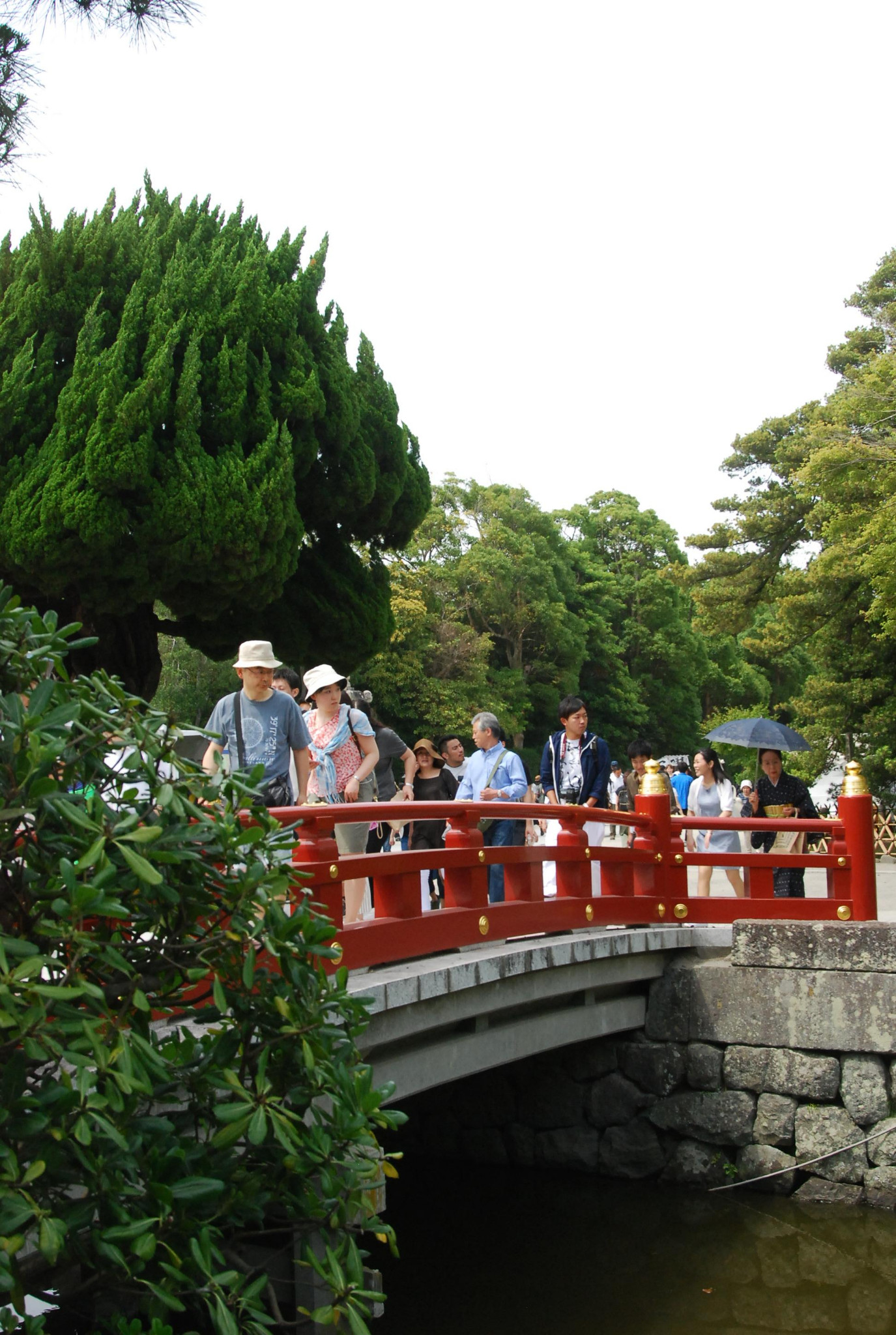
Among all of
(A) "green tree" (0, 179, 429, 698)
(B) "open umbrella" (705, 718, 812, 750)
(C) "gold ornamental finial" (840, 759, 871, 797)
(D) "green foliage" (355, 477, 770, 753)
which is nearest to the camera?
(C) "gold ornamental finial" (840, 759, 871, 797)

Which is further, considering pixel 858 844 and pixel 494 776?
pixel 494 776

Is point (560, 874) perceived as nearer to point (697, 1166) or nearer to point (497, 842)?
point (497, 842)

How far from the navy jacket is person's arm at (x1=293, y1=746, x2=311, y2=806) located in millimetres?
2547

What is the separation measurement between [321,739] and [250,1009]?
4.17 meters

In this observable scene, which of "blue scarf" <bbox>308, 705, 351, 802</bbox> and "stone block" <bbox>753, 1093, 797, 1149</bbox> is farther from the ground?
"blue scarf" <bbox>308, 705, 351, 802</bbox>

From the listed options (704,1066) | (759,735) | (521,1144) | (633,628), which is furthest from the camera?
(633,628)

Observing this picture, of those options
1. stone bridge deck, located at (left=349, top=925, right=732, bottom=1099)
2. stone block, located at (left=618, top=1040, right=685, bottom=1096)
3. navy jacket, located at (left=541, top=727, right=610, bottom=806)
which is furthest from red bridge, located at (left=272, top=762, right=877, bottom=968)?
stone block, located at (left=618, top=1040, right=685, bottom=1096)

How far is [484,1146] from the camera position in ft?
27.2

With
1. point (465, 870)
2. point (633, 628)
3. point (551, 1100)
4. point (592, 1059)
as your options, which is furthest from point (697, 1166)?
point (633, 628)

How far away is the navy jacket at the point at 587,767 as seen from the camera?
823cm

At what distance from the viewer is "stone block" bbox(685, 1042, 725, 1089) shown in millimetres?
7770

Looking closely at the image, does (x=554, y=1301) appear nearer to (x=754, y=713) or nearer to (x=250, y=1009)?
(x=250, y=1009)

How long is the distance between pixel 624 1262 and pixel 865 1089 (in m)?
1.81

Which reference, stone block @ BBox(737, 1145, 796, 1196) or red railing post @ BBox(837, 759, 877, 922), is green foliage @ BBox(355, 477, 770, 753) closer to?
red railing post @ BBox(837, 759, 877, 922)
